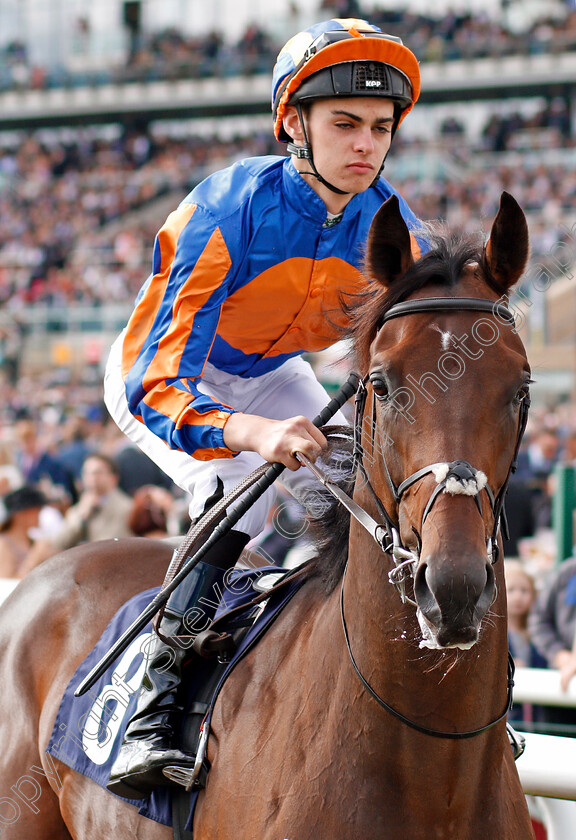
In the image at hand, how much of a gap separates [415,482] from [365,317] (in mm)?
423

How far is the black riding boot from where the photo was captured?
7.40 feet

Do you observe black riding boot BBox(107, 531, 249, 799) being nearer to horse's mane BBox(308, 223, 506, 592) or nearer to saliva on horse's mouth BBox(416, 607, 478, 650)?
horse's mane BBox(308, 223, 506, 592)

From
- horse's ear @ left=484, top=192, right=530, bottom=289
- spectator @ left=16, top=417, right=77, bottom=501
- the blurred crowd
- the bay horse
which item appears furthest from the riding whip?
the blurred crowd

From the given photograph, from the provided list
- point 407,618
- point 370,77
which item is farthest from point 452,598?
point 370,77

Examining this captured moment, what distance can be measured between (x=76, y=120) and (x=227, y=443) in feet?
110

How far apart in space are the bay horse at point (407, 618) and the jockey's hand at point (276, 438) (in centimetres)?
12

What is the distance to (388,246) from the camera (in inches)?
74.0

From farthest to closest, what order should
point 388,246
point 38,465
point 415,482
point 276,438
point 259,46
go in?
point 259,46
point 38,465
point 276,438
point 388,246
point 415,482

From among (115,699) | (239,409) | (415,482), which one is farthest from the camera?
(239,409)

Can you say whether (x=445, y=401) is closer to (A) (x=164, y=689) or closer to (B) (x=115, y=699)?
(A) (x=164, y=689)

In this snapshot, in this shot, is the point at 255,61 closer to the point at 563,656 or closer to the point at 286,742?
the point at 563,656

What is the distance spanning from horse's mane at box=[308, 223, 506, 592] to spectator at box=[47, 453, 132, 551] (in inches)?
176

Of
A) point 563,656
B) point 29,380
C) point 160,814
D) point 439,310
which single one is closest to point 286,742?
point 160,814

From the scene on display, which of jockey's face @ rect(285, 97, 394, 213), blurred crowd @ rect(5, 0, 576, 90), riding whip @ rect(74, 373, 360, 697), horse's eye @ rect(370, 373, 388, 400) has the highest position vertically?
blurred crowd @ rect(5, 0, 576, 90)
